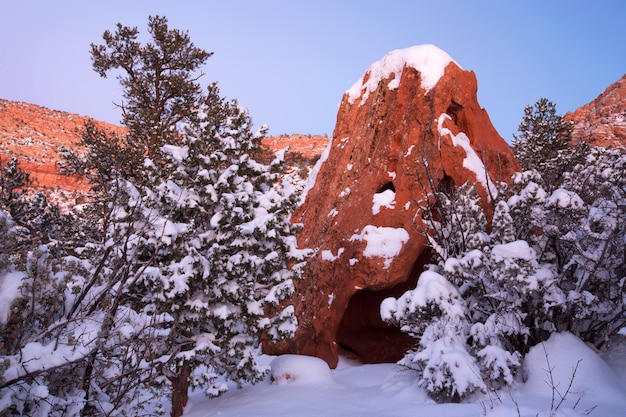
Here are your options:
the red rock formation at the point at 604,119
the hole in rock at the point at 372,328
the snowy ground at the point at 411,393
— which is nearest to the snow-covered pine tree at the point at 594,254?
the snowy ground at the point at 411,393

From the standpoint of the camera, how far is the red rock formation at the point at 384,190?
12.3 meters

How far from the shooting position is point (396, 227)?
490 inches

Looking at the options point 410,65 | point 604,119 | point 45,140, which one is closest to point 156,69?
point 410,65

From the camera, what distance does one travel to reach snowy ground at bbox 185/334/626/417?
677 cm

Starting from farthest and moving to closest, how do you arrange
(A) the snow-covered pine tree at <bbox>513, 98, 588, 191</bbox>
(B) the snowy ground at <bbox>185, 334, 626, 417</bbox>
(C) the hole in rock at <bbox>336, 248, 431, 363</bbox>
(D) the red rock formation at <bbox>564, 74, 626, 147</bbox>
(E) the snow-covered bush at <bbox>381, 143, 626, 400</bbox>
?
(D) the red rock formation at <bbox>564, 74, 626, 147</bbox>
(A) the snow-covered pine tree at <bbox>513, 98, 588, 191</bbox>
(C) the hole in rock at <bbox>336, 248, 431, 363</bbox>
(E) the snow-covered bush at <bbox>381, 143, 626, 400</bbox>
(B) the snowy ground at <bbox>185, 334, 626, 417</bbox>

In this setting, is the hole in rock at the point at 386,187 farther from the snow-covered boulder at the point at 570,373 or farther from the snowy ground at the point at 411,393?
the snow-covered boulder at the point at 570,373

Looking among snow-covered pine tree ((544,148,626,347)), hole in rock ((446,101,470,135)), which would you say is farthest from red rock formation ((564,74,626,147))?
snow-covered pine tree ((544,148,626,347))

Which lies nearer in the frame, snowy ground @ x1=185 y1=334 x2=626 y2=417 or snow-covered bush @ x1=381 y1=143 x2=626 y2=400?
snowy ground @ x1=185 y1=334 x2=626 y2=417

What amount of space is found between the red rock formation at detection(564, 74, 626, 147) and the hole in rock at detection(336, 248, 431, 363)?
18413mm

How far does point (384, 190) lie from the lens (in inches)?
543

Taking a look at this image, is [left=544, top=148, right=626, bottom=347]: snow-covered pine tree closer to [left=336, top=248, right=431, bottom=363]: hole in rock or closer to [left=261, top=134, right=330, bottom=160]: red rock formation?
[left=336, top=248, right=431, bottom=363]: hole in rock

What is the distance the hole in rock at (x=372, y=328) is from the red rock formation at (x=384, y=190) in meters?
0.03

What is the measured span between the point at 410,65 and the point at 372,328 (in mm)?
8458

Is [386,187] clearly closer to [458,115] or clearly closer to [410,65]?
[458,115]
